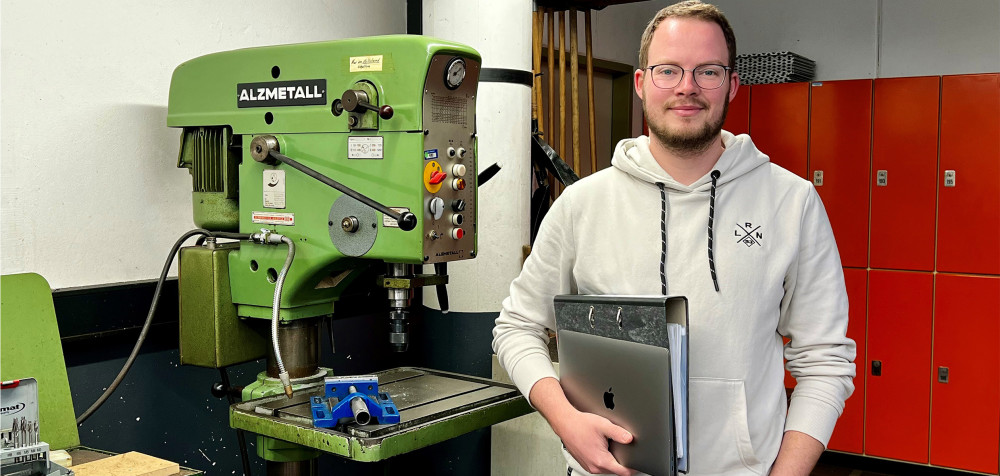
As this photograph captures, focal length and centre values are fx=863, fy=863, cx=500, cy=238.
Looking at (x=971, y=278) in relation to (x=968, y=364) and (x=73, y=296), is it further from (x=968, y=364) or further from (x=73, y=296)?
(x=73, y=296)

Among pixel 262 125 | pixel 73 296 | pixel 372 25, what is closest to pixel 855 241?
pixel 372 25

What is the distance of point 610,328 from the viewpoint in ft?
4.29

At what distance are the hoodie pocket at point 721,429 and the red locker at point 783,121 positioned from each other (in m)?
3.11

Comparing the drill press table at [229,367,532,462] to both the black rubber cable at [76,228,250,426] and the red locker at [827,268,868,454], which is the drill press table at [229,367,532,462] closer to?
the black rubber cable at [76,228,250,426]

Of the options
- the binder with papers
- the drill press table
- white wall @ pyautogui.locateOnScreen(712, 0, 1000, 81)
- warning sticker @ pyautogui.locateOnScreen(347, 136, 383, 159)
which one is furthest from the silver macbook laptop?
white wall @ pyautogui.locateOnScreen(712, 0, 1000, 81)

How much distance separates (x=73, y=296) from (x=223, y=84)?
0.62 m

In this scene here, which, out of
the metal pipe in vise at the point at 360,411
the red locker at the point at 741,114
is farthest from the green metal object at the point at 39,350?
the red locker at the point at 741,114

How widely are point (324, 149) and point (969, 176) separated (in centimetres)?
321

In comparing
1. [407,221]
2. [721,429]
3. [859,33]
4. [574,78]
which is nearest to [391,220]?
[407,221]

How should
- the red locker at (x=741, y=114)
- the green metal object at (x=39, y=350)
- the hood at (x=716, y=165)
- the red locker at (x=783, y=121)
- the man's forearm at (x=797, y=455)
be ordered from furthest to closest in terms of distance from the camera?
the red locker at (x=741, y=114)
the red locker at (x=783, y=121)
the green metal object at (x=39, y=350)
the hood at (x=716, y=165)
the man's forearm at (x=797, y=455)

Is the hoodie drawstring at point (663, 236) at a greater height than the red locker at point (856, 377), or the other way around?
the hoodie drawstring at point (663, 236)

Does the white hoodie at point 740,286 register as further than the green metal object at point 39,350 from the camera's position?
No

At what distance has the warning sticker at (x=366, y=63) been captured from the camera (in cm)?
182

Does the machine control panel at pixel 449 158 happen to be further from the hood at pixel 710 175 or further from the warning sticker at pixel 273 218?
the hood at pixel 710 175
